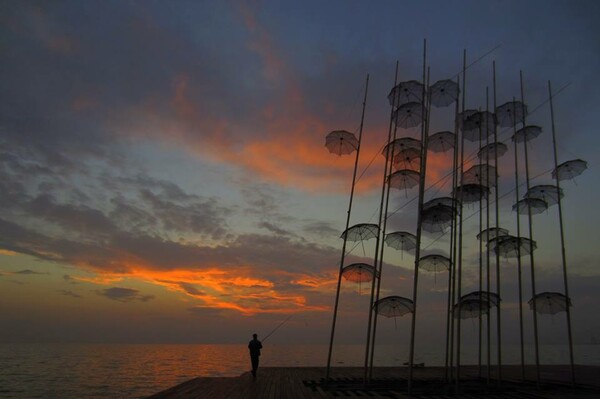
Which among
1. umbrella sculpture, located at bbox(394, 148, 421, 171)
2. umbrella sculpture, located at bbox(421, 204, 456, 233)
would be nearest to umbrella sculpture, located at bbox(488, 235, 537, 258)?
umbrella sculpture, located at bbox(421, 204, 456, 233)

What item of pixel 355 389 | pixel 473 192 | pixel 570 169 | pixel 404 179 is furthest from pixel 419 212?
pixel 570 169

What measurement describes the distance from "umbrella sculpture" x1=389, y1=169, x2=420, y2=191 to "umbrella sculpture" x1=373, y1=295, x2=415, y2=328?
18.7 feet

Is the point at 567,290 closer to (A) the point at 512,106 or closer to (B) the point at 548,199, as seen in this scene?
(B) the point at 548,199

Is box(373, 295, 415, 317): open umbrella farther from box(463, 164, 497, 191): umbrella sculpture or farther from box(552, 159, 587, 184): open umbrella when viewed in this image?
box(552, 159, 587, 184): open umbrella

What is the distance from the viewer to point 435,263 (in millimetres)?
21281

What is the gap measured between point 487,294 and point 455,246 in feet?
10.3

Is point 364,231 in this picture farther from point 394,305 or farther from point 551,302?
point 551,302

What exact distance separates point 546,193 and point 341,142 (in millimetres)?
12022

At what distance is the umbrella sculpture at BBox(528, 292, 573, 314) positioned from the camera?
21.4m

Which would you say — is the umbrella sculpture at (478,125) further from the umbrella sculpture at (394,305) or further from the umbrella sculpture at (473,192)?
the umbrella sculpture at (394,305)

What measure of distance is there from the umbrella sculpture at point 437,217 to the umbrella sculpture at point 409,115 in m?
4.69

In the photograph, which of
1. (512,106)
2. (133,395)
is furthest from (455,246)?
(133,395)

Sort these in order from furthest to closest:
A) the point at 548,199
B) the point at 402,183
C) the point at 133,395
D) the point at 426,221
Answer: the point at 133,395
the point at 548,199
the point at 402,183
the point at 426,221

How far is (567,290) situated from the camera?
2169 cm
